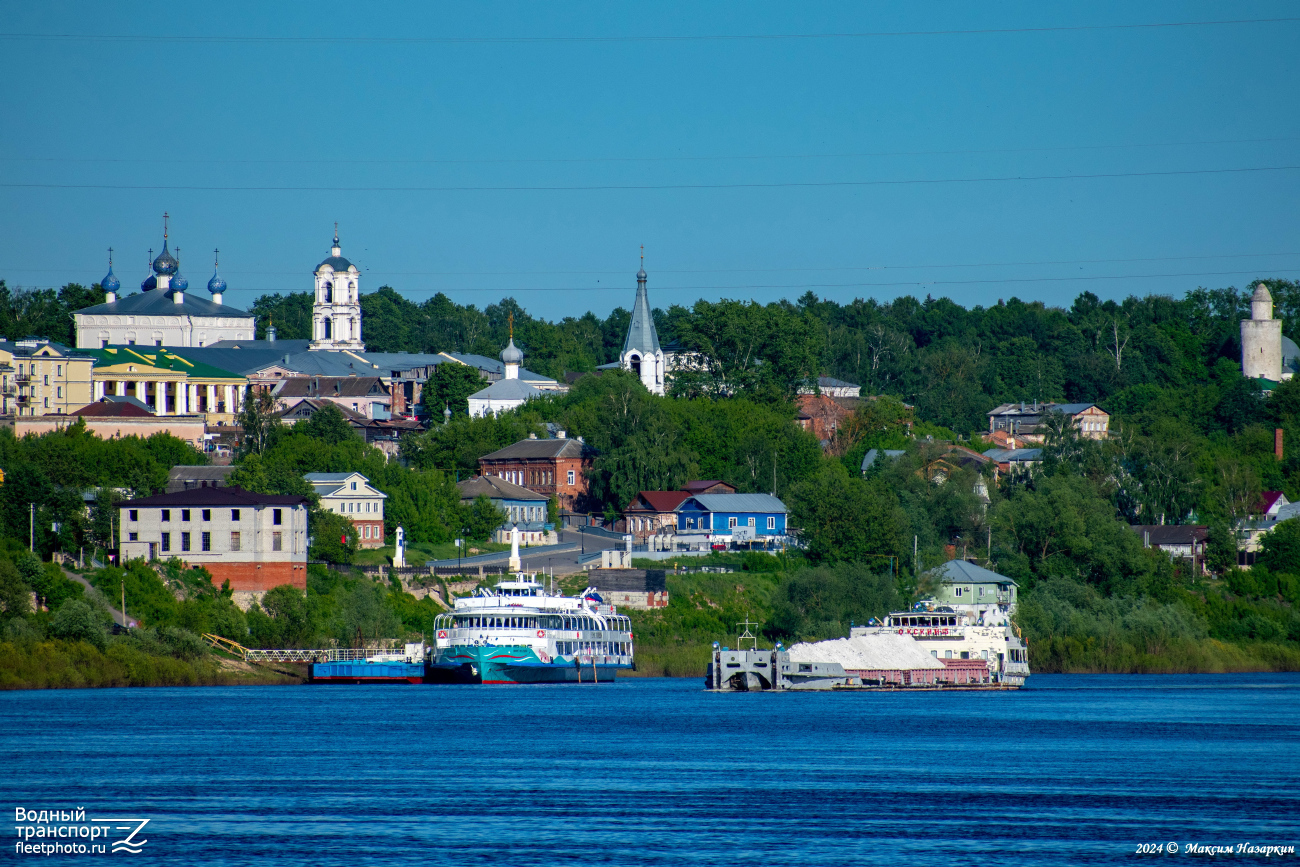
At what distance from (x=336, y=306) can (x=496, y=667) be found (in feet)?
346

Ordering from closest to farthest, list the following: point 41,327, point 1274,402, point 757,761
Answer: point 757,761 → point 1274,402 → point 41,327

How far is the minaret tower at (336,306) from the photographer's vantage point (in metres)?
177

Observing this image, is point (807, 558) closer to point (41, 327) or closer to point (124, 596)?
point (124, 596)

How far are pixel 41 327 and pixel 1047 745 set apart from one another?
139 meters

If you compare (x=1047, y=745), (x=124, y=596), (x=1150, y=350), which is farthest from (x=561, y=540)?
(x=1150, y=350)

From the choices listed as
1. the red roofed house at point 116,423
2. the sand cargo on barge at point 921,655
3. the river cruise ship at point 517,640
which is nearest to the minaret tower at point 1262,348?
the red roofed house at point 116,423

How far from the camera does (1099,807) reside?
A: 3816cm

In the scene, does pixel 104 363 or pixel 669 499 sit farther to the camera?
pixel 104 363

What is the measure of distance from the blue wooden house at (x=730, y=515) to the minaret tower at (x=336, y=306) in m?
73.9

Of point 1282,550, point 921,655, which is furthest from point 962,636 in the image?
point 1282,550

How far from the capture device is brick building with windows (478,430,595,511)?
120750 mm

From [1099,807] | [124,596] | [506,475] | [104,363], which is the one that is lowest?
[1099,807]

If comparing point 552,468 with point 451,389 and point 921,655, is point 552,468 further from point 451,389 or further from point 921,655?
point 921,655

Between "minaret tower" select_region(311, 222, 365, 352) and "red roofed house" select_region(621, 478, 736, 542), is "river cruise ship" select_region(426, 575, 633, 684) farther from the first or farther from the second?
"minaret tower" select_region(311, 222, 365, 352)
